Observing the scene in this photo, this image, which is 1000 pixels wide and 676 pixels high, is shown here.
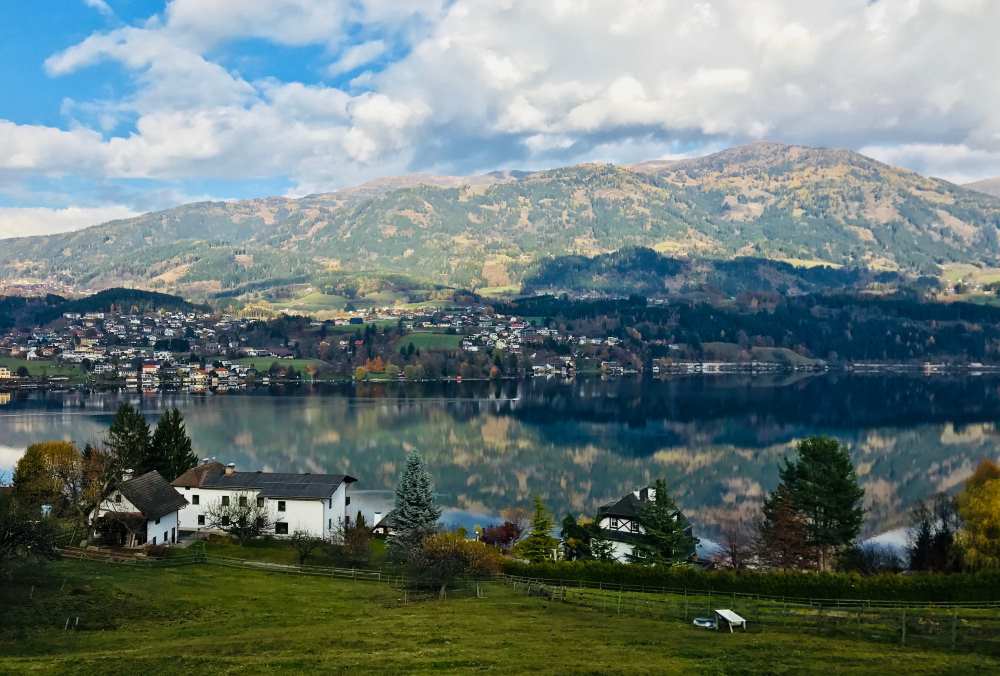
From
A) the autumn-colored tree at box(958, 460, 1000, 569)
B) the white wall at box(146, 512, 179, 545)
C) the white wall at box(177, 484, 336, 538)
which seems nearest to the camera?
the autumn-colored tree at box(958, 460, 1000, 569)

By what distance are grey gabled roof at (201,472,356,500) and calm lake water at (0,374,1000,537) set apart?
605 inches

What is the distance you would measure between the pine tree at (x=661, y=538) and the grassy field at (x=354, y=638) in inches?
409

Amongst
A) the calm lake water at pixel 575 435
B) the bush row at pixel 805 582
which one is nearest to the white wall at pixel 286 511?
the calm lake water at pixel 575 435

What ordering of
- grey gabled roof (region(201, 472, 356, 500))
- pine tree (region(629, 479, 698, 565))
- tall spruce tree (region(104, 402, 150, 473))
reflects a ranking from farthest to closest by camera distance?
tall spruce tree (region(104, 402, 150, 473)), grey gabled roof (region(201, 472, 356, 500)), pine tree (region(629, 479, 698, 565))

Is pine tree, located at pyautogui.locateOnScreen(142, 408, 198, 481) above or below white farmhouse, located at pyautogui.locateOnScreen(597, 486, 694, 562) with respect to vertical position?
above

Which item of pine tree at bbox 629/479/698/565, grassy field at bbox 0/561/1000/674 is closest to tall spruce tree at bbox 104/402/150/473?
grassy field at bbox 0/561/1000/674

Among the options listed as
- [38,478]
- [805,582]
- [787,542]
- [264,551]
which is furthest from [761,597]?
[38,478]

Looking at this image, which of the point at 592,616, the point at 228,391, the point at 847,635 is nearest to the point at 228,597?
the point at 592,616

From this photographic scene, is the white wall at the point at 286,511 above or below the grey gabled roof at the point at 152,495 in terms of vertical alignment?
below

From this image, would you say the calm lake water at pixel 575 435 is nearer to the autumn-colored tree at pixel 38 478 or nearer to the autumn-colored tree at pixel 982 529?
the autumn-colored tree at pixel 982 529

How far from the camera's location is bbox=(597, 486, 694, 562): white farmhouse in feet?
148

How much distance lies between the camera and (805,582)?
31031 millimetres

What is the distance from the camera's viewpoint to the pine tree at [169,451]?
53.8m

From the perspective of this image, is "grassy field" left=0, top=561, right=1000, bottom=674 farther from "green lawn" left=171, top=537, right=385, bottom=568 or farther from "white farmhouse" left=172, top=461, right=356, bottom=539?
"white farmhouse" left=172, top=461, right=356, bottom=539
